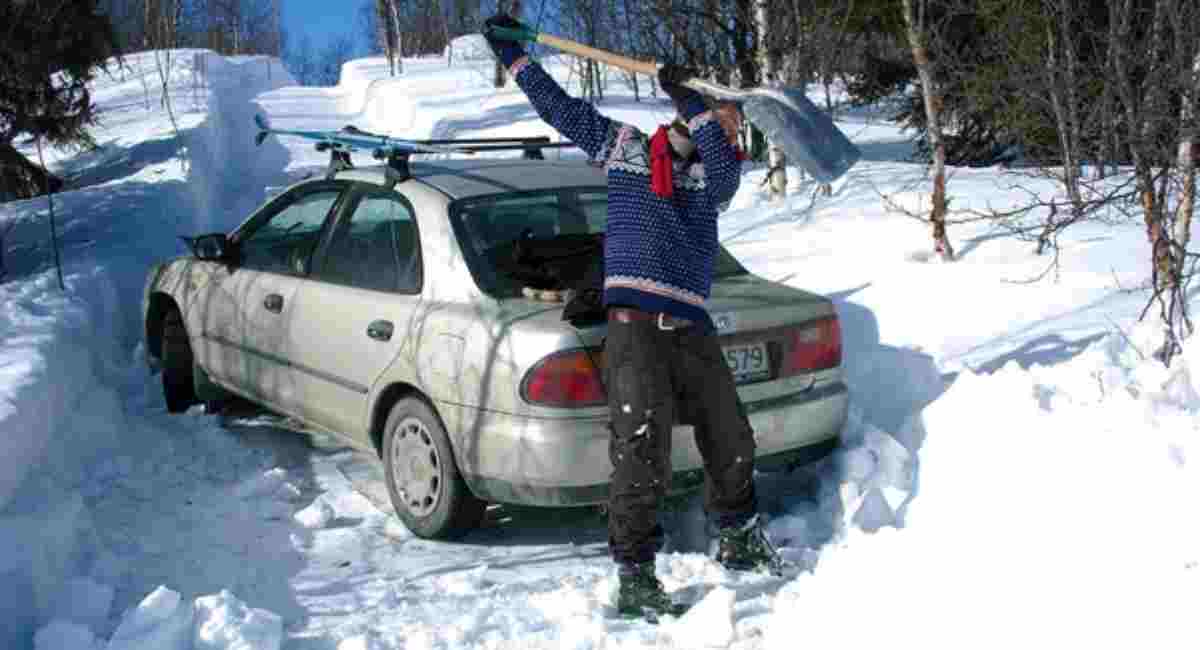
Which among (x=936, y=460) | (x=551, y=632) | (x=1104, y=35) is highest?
(x=1104, y=35)

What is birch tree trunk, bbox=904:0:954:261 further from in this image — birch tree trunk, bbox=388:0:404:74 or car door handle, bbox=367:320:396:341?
birch tree trunk, bbox=388:0:404:74

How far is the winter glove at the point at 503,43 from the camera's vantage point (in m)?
4.05

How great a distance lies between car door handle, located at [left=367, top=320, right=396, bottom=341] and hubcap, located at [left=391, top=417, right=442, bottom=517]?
0.34 meters

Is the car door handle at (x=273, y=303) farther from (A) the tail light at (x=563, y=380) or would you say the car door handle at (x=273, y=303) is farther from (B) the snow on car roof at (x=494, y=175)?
(A) the tail light at (x=563, y=380)

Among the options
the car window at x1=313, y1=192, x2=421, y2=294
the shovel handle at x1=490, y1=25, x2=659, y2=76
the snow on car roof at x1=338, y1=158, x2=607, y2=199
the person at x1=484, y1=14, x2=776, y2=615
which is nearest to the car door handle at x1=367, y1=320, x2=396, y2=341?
the car window at x1=313, y1=192, x2=421, y2=294

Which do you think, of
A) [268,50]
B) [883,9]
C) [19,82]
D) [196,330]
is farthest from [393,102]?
[268,50]

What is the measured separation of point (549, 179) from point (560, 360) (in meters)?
1.17

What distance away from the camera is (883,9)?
45.0 feet

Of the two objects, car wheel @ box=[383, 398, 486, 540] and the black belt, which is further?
car wheel @ box=[383, 398, 486, 540]

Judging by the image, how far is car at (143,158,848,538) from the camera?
12.7 ft

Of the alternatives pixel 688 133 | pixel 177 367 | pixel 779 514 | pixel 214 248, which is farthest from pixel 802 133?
pixel 177 367

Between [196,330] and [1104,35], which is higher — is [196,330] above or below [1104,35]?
below

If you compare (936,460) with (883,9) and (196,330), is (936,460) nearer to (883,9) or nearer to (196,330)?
(196,330)

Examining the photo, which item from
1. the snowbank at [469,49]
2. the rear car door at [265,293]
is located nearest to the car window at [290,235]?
the rear car door at [265,293]
